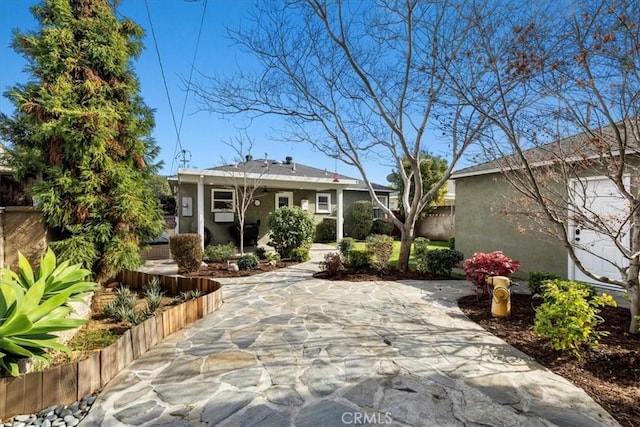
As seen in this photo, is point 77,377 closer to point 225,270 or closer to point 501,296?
point 501,296

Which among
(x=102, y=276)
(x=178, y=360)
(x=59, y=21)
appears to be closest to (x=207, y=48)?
(x=59, y=21)

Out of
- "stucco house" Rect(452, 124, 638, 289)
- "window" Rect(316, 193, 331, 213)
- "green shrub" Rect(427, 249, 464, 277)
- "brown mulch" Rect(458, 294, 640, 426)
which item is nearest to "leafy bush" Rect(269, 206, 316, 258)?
"green shrub" Rect(427, 249, 464, 277)

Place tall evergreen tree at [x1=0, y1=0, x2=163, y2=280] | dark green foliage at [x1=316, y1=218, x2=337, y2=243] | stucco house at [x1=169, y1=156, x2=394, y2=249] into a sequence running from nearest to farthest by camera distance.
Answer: tall evergreen tree at [x1=0, y1=0, x2=163, y2=280] → stucco house at [x1=169, y1=156, x2=394, y2=249] → dark green foliage at [x1=316, y1=218, x2=337, y2=243]

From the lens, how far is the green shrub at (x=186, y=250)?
8.66 meters

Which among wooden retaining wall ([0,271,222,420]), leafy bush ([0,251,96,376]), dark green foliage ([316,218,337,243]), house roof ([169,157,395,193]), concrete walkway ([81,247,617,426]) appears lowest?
concrete walkway ([81,247,617,426])

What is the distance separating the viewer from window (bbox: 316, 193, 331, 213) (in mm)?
16969

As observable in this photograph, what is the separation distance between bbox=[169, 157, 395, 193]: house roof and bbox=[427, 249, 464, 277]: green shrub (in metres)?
6.47

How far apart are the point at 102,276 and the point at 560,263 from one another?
953 cm

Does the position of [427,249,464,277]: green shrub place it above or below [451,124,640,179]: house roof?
below

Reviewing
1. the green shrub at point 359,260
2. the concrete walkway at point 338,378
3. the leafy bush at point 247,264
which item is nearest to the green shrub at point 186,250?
the leafy bush at point 247,264

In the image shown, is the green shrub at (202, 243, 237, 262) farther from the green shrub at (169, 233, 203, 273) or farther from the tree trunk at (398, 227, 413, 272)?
the tree trunk at (398, 227, 413, 272)

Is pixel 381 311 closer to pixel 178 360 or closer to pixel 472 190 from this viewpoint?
pixel 178 360

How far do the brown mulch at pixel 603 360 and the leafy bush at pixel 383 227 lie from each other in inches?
548

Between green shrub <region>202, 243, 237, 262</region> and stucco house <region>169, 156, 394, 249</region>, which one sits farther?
stucco house <region>169, 156, 394, 249</region>
